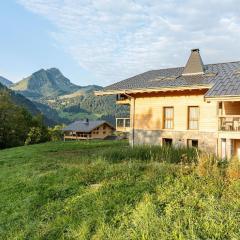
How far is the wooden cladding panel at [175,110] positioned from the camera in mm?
21578

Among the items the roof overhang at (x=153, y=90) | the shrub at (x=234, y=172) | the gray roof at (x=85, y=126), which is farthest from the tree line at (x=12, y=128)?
the shrub at (x=234, y=172)

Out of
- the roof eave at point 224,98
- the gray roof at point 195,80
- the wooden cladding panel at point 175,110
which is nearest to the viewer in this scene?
the roof eave at point 224,98

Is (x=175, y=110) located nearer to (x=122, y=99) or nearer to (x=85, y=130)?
(x=122, y=99)

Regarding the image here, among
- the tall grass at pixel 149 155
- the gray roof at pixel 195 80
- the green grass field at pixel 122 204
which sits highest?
the gray roof at pixel 195 80

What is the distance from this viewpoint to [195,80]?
2288 cm

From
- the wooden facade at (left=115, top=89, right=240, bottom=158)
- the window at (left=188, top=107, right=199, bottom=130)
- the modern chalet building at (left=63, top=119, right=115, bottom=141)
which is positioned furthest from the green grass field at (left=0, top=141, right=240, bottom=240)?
the modern chalet building at (left=63, top=119, right=115, bottom=141)

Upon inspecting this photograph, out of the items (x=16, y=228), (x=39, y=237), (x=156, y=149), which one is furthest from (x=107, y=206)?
(x=156, y=149)

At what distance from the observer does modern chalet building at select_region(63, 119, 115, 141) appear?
92.2 meters

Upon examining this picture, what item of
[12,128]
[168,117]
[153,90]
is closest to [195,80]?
[153,90]

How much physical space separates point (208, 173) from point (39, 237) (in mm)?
4754

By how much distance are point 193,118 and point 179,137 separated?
4.90 ft

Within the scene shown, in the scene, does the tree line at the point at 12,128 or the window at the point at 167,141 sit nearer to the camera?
the window at the point at 167,141

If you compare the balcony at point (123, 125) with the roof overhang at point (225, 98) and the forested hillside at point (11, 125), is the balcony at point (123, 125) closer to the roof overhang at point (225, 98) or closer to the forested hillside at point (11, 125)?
the roof overhang at point (225, 98)

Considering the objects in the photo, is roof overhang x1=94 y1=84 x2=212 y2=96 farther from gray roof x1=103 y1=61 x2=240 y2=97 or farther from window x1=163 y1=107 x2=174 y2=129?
window x1=163 y1=107 x2=174 y2=129
